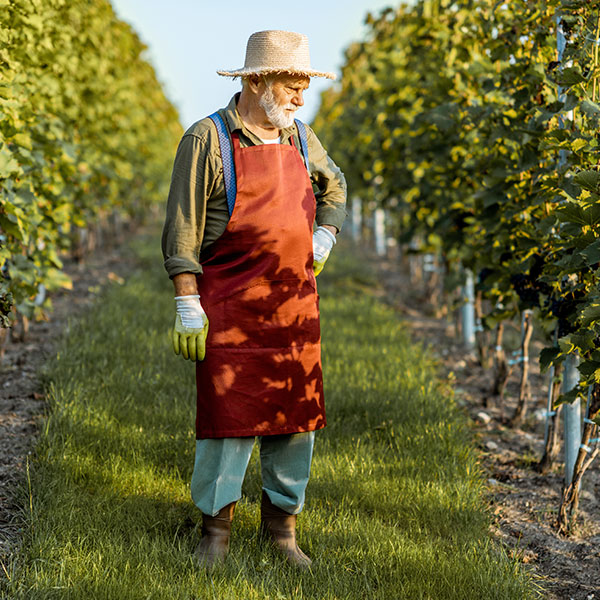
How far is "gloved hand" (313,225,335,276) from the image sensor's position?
3.16 meters

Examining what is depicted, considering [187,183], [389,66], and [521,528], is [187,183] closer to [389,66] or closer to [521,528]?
[521,528]

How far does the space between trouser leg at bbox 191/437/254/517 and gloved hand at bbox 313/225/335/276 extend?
75 centimetres

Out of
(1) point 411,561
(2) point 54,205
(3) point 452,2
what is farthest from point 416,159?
(1) point 411,561

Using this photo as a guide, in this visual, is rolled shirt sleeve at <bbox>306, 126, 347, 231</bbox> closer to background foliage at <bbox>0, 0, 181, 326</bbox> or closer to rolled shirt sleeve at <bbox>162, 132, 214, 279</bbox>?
rolled shirt sleeve at <bbox>162, 132, 214, 279</bbox>

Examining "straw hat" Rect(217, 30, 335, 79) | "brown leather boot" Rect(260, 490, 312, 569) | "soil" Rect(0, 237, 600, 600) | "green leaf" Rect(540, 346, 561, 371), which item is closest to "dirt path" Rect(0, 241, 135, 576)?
"soil" Rect(0, 237, 600, 600)

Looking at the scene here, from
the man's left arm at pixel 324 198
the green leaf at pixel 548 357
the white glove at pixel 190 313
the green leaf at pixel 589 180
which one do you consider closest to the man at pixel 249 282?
the white glove at pixel 190 313

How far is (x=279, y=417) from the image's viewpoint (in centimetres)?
293

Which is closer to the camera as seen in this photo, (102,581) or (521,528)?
(102,581)

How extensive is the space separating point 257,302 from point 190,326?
0.88ft

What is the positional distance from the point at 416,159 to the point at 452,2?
1488 mm

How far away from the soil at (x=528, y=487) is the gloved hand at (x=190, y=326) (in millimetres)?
1443

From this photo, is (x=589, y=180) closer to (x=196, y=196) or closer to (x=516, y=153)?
(x=516, y=153)

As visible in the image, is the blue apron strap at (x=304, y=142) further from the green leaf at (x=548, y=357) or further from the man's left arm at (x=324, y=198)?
the green leaf at (x=548, y=357)

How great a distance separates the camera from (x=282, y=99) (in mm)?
2828
